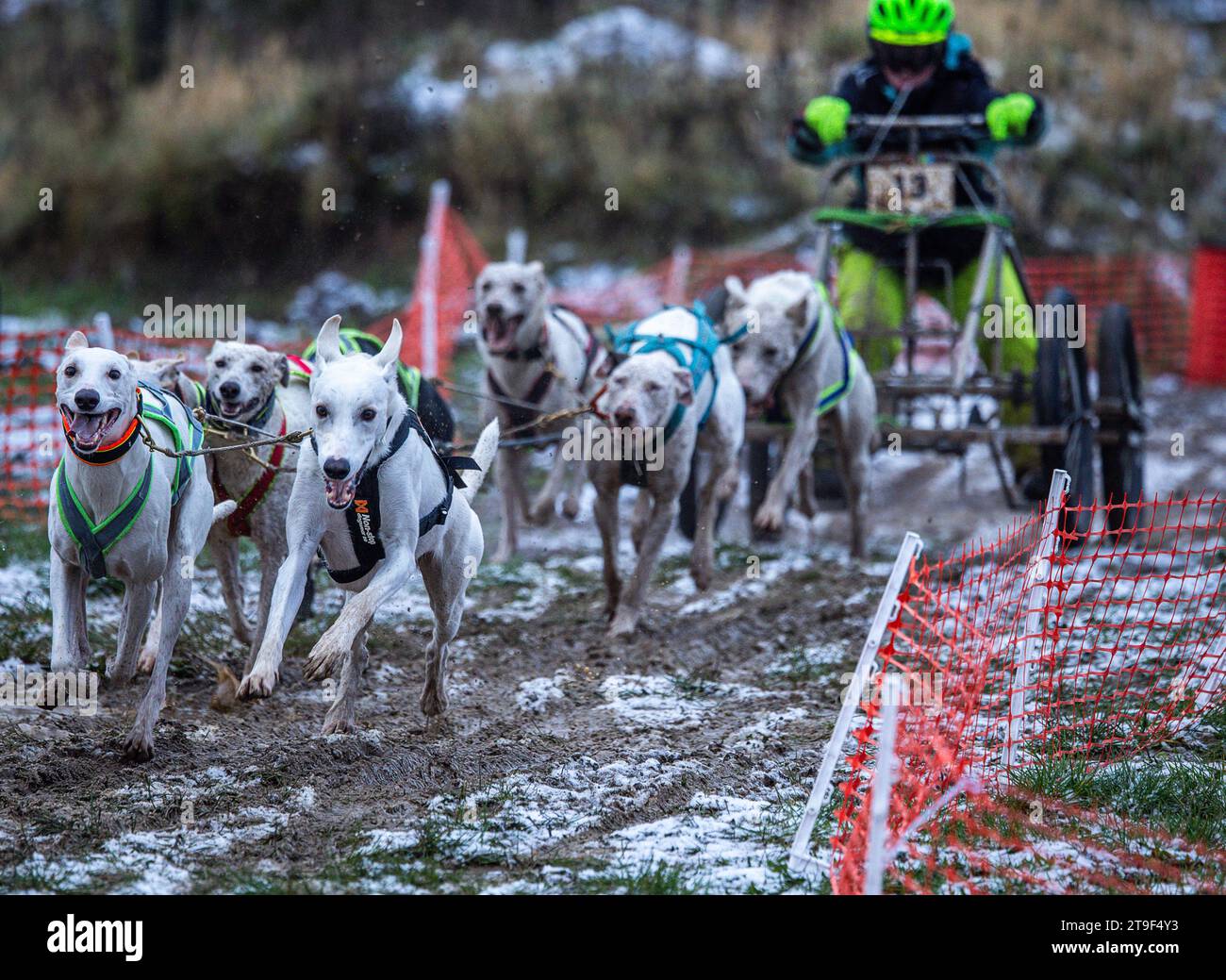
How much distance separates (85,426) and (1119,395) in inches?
246

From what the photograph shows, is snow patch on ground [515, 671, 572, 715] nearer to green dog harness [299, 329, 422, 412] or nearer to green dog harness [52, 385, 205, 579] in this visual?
green dog harness [299, 329, 422, 412]

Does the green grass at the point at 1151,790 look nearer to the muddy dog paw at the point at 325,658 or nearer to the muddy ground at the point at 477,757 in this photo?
the muddy ground at the point at 477,757

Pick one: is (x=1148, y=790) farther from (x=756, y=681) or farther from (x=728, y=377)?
(x=728, y=377)

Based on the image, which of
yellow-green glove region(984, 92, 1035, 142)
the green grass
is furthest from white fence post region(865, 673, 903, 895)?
yellow-green glove region(984, 92, 1035, 142)

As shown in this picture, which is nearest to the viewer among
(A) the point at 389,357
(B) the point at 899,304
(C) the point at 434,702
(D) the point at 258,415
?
(A) the point at 389,357

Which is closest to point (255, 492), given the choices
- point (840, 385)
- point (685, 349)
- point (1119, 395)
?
point (685, 349)

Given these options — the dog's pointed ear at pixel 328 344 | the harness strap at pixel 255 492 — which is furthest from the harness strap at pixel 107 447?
the harness strap at pixel 255 492

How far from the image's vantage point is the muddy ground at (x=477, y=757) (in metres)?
3.98

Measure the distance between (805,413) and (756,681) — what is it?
75.9 inches

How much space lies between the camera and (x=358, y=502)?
4465mm

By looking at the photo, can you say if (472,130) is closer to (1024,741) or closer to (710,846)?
(1024,741)

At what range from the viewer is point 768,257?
16.9m

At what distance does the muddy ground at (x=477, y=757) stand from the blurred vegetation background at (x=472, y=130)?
1045 centimetres
